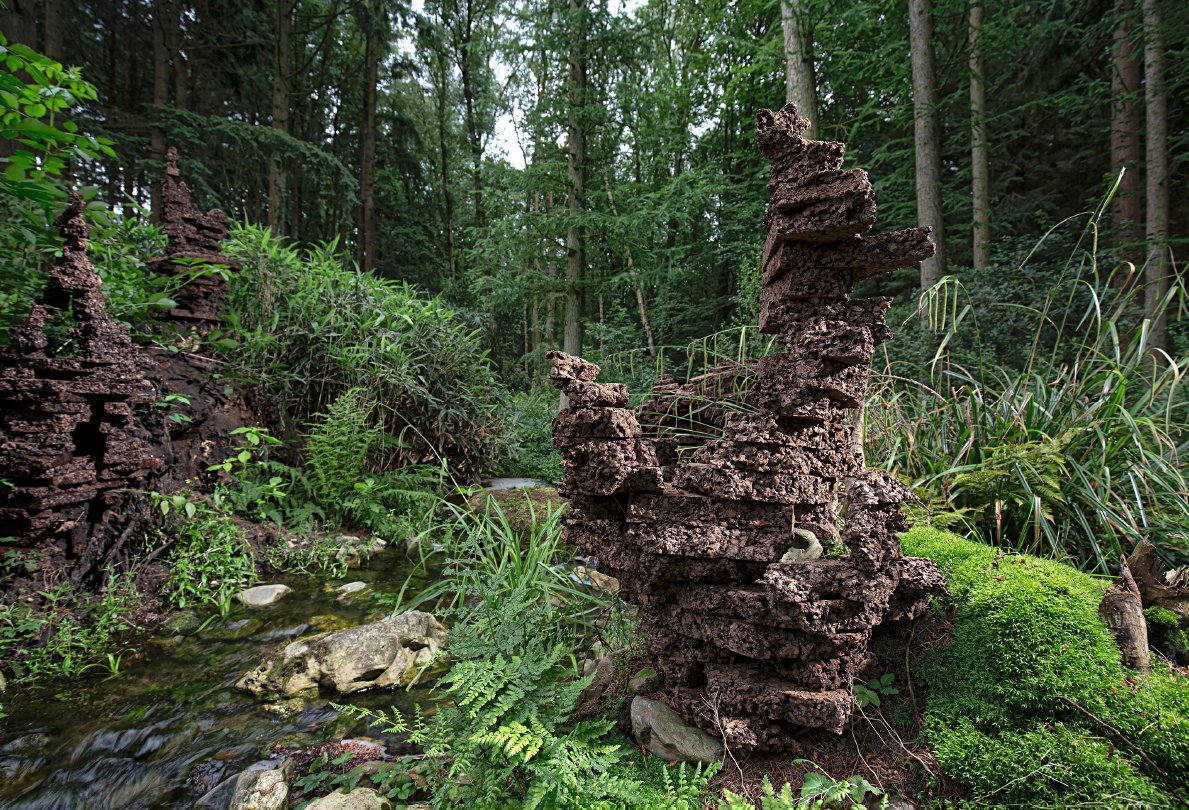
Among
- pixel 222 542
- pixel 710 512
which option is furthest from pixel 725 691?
pixel 222 542

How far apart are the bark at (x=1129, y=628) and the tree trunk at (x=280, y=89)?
10237 millimetres

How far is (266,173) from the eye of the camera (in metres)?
9.24

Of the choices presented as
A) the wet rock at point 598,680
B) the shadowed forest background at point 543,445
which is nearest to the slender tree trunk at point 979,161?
the shadowed forest background at point 543,445

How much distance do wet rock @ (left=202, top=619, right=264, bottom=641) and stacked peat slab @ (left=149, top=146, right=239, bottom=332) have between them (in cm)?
249

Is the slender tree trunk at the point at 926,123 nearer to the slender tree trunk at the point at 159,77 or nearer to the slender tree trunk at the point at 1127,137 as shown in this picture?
the slender tree trunk at the point at 1127,137

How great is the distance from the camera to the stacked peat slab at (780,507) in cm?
140

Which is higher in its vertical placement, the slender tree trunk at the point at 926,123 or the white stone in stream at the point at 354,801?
the slender tree trunk at the point at 926,123

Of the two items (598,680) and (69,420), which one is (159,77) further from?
(598,680)

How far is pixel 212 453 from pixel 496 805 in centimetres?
374

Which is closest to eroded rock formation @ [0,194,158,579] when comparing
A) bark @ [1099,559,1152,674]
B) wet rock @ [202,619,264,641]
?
wet rock @ [202,619,264,641]

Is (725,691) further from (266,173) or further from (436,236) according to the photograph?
(436,236)

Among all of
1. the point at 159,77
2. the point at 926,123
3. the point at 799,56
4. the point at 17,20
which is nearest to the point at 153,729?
the point at 17,20

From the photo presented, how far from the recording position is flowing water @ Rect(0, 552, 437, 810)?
1.87m

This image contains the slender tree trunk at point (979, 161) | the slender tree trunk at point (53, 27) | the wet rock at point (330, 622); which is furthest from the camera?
the slender tree trunk at point (979, 161)
